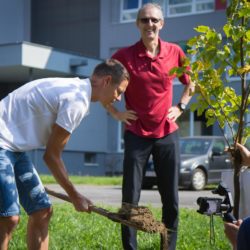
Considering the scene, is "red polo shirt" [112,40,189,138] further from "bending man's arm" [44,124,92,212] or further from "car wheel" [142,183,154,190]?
"car wheel" [142,183,154,190]

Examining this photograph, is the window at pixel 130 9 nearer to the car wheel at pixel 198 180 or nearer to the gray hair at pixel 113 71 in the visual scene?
the car wheel at pixel 198 180

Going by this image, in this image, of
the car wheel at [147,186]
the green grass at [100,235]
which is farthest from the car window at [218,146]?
the green grass at [100,235]

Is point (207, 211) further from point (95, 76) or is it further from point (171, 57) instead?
point (171, 57)

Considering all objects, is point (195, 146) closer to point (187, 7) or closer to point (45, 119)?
point (187, 7)

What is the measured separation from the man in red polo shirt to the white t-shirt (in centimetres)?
95

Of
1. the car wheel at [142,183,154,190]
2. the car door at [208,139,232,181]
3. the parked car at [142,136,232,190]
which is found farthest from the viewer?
the car door at [208,139,232,181]

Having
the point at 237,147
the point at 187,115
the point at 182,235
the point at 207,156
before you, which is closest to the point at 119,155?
the point at 187,115

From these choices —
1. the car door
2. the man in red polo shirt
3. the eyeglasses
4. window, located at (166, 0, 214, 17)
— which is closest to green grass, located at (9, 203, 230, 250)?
the man in red polo shirt

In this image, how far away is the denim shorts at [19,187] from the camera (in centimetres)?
393

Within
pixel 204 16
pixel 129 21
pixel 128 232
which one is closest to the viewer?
pixel 128 232

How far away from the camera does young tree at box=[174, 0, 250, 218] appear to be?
4.12 metres

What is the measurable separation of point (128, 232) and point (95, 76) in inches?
56.6

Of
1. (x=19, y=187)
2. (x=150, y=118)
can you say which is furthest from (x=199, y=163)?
(x=19, y=187)

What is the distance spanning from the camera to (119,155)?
29984 mm
